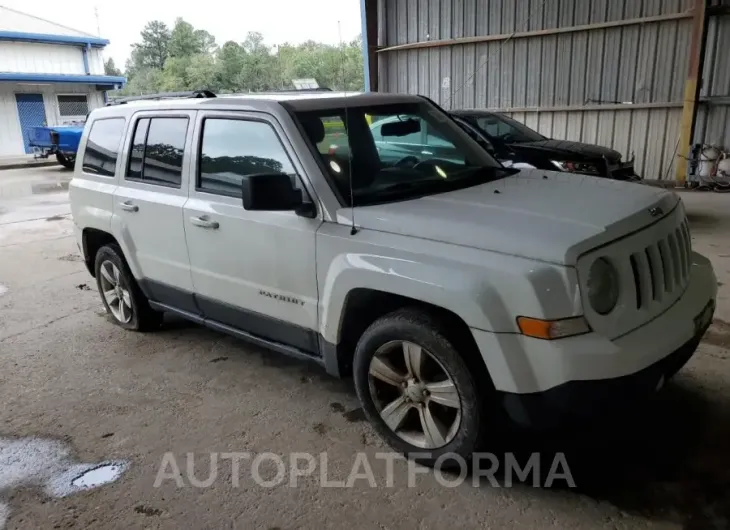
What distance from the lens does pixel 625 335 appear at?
2.45 meters

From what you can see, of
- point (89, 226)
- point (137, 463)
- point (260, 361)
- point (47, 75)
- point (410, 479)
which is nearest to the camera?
point (410, 479)

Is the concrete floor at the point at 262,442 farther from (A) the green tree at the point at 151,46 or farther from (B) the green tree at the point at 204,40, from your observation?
(A) the green tree at the point at 151,46

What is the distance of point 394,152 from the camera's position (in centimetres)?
363

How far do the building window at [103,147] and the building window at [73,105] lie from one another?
21490mm

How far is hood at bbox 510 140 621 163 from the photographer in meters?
7.78

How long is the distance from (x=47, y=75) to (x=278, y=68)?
14.5m

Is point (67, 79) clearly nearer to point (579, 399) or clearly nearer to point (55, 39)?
point (55, 39)

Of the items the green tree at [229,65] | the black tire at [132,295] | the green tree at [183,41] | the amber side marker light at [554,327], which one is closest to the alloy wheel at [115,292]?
the black tire at [132,295]

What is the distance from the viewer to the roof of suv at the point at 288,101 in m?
3.45

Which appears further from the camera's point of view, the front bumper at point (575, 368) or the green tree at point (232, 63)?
the green tree at point (232, 63)

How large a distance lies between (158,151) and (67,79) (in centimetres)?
→ 2182

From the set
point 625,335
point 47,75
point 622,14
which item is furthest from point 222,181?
point 47,75

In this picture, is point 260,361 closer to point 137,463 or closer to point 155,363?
point 155,363

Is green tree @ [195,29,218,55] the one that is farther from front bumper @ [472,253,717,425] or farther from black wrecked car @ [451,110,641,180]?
front bumper @ [472,253,717,425]
